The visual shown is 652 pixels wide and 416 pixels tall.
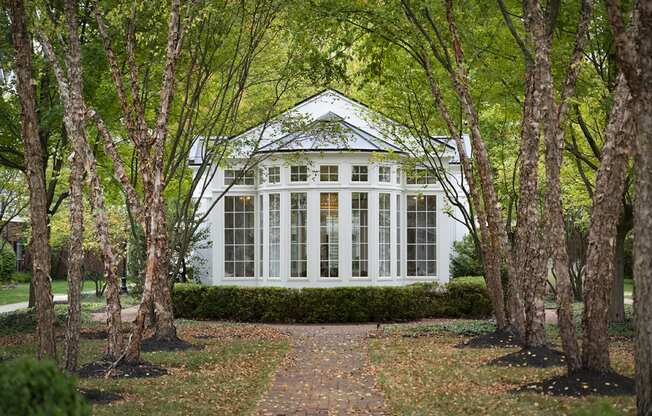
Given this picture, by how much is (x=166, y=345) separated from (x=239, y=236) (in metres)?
9.04

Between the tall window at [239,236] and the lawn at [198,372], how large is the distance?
4548 millimetres

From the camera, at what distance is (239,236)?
22500 millimetres

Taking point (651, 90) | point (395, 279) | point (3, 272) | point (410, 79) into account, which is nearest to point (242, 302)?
point (395, 279)

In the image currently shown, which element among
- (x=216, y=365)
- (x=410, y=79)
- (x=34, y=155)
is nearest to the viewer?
(x=34, y=155)

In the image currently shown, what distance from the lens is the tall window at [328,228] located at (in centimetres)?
2112

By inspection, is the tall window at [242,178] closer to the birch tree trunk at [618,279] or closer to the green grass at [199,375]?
the green grass at [199,375]

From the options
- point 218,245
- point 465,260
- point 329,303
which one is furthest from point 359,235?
point 465,260

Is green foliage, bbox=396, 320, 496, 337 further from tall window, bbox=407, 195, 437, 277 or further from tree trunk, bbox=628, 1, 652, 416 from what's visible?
tree trunk, bbox=628, 1, 652, 416

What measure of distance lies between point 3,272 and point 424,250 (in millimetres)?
20647

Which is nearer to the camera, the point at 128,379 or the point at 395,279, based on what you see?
the point at 128,379

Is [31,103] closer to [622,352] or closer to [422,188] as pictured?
[622,352]

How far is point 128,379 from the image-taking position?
10.0 m

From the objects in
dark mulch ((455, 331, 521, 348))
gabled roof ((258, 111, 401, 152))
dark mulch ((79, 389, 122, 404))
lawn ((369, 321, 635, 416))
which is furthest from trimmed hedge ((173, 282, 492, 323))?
dark mulch ((79, 389, 122, 404))

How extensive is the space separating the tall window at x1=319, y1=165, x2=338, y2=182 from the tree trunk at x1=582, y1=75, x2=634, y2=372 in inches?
518
